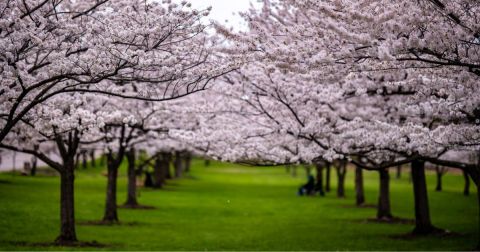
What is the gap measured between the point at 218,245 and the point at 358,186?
1793cm

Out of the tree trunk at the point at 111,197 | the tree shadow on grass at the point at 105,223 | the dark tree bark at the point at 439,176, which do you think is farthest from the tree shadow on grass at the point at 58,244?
the dark tree bark at the point at 439,176

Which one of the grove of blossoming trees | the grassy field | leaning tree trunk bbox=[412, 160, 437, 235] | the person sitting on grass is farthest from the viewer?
the person sitting on grass

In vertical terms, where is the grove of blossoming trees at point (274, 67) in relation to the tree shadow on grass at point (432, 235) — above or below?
above

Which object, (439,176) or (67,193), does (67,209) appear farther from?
(439,176)

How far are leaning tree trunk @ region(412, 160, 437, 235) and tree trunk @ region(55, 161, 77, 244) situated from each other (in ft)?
36.7

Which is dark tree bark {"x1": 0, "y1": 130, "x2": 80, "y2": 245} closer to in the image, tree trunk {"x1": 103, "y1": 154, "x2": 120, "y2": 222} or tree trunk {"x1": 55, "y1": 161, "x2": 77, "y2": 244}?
tree trunk {"x1": 55, "y1": 161, "x2": 77, "y2": 244}

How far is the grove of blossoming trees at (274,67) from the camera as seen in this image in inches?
314

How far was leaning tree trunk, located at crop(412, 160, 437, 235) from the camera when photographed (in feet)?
65.7

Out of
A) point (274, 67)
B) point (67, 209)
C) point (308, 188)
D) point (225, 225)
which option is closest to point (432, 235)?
point (225, 225)

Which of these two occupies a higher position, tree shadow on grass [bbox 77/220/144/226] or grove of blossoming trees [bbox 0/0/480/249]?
grove of blossoming trees [bbox 0/0/480/249]

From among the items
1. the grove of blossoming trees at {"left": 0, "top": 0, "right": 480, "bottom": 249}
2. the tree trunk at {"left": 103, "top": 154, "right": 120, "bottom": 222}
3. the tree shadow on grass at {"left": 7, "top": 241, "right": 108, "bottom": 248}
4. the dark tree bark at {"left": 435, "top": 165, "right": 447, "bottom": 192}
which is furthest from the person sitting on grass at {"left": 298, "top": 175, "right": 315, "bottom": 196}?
the tree shadow on grass at {"left": 7, "top": 241, "right": 108, "bottom": 248}

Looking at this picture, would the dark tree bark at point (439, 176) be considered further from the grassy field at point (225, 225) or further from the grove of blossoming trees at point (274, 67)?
the grove of blossoming trees at point (274, 67)

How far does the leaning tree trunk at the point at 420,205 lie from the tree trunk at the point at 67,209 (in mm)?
11188

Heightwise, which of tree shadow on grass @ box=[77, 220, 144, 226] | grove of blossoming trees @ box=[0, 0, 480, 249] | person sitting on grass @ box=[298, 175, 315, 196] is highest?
grove of blossoming trees @ box=[0, 0, 480, 249]
